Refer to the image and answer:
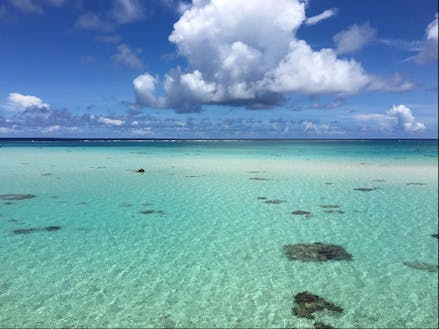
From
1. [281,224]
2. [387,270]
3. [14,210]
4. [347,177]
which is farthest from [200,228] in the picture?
[347,177]

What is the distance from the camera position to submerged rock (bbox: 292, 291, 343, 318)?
30.1 feet

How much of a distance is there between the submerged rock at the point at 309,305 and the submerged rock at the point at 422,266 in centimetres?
437

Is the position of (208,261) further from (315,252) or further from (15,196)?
(15,196)

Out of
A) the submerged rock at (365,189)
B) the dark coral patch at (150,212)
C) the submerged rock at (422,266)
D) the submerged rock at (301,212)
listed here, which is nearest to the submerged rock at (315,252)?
the submerged rock at (422,266)

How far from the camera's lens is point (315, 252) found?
13.5 metres

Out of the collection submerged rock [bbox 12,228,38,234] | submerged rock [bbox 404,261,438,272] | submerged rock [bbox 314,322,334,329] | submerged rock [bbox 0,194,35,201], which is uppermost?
submerged rock [bbox 0,194,35,201]

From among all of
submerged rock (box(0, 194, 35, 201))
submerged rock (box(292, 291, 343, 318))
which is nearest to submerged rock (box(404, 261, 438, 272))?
submerged rock (box(292, 291, 343, 318))

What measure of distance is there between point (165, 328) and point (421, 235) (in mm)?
Answer: 12145

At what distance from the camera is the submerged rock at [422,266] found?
11914 mm

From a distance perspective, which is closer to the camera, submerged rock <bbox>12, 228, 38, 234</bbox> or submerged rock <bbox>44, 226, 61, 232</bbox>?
submerged rock <bbox>12, 228, 38, 234</bbox>

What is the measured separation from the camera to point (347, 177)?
35031 millimetres

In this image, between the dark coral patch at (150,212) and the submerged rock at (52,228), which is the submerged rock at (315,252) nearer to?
the dark coral patch at (150,212)

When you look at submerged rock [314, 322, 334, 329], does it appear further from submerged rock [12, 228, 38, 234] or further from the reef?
submerged rock [12, 228, 38, 234]

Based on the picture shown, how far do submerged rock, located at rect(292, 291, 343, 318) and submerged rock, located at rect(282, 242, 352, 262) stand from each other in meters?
2.82
